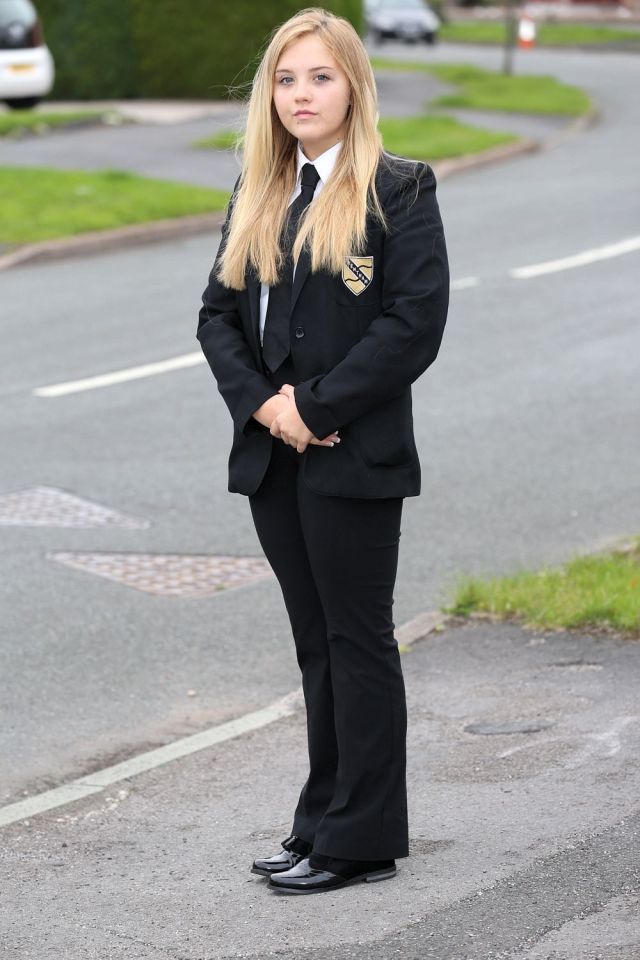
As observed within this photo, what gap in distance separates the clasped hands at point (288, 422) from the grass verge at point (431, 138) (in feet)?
56.7

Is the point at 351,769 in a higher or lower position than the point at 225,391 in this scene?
lower

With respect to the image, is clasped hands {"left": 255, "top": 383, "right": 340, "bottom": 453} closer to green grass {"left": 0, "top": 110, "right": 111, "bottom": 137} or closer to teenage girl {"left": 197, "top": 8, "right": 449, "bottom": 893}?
teenage girl {"left": 197, "top": 8, "right": 449, "bottom": 893}

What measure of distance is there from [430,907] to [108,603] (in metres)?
3.28

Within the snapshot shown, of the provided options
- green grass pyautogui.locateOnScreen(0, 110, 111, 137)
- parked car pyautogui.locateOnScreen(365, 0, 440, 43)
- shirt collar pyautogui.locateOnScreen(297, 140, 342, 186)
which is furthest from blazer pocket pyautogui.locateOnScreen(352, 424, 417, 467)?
parked car pyautogui.locateOnScreen(365, 0, 440, 43)

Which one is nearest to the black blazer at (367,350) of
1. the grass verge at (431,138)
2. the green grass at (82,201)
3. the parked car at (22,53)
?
the green grass at (82,201)

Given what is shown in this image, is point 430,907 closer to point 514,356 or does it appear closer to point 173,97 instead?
point 514,356

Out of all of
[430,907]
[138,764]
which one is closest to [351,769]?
[430,907]

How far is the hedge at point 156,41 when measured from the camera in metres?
27.7

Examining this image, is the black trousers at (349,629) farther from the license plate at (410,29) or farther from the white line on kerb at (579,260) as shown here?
the license plate at (410,29)

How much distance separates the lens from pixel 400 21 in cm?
4991

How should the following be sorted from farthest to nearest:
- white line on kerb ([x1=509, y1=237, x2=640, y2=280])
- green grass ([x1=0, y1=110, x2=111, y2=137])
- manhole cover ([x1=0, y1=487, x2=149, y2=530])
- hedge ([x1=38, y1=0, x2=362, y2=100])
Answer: hedge ([x1=38, y1=0, x2=362, y2=100]) < green grass ([x1=0, y1=110, x2=111, y2=137]) < white line on kerb ([x1=509, y1=237, x2=640, y2=280]) < manhole cover ([x1=0, y1=487, x2=149, y2=530])

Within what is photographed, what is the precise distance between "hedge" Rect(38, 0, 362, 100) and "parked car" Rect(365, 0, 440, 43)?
21252 millimetres

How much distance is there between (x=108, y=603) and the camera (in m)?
7.03

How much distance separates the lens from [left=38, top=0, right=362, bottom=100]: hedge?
2772 cm
